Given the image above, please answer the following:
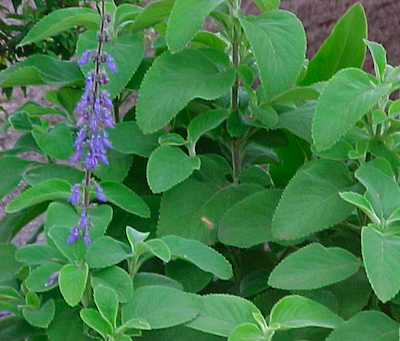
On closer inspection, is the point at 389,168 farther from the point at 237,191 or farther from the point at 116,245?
the point at 116,245

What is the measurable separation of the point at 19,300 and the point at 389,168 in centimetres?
44

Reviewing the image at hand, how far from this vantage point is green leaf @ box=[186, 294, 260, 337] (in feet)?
2.18

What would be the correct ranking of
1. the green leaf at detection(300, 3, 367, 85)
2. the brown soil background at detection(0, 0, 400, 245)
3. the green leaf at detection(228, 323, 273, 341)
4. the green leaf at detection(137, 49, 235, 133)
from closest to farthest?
the green leaf at detection(228, 323, 273, 341), the green leaf at detection(137, 49, 235, 133), the green leaf at detection(300, 3, 367, 85), the brown soil background at detection(0, 0, 400, 245)

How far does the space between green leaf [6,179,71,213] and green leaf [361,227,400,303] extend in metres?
0.32

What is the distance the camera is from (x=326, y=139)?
0.74 metres

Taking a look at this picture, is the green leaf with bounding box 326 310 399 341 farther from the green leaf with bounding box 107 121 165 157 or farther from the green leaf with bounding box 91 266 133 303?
the green leaf with bounding box 107 121 165 157

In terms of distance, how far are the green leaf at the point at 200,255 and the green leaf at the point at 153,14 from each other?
0.31 metres

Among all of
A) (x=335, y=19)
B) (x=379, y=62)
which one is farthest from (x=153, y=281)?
(x=335, y=19)

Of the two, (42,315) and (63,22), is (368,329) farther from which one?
(63,22)

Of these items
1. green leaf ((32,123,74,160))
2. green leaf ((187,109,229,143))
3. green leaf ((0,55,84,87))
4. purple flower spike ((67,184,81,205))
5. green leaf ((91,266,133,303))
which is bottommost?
green leaf ((91,266,133,303))

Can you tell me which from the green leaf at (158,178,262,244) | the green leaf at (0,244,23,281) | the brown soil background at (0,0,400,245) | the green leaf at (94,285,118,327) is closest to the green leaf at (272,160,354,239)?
the green leaf at (158,178,262,244)

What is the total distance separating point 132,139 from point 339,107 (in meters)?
0.28

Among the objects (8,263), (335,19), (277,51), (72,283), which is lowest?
(335,19)

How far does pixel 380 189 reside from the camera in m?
0.75
